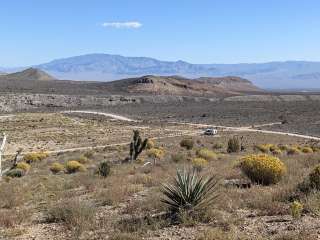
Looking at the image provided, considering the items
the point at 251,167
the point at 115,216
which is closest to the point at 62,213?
the point at 115,216

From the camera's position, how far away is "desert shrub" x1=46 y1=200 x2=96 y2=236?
9.95 metres

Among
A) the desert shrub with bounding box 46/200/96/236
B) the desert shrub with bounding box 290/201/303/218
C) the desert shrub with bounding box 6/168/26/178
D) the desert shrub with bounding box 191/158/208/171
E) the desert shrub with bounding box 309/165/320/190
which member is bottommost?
the desert shrub with bounding box 6/168/26/178

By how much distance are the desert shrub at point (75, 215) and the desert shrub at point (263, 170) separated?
15.2 ft

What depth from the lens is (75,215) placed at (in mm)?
10430

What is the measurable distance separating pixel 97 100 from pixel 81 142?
7867 cm

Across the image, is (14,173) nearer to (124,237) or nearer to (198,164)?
(198,164)

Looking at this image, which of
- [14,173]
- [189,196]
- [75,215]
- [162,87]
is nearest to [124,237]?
[75,215]

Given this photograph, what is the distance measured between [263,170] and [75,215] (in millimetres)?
5246

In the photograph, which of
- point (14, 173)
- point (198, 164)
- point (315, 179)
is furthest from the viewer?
point (14, 173)

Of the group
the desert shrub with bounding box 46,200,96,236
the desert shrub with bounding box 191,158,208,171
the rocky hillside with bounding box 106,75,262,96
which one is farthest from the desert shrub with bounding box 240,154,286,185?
the rocky hillside with bounding box 106,75,262,96

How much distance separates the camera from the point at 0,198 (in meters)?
13.4

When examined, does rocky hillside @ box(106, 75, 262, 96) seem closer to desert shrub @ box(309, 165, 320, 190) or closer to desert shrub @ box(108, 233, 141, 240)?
desert shrub @ box(309, 165, 320, 190)

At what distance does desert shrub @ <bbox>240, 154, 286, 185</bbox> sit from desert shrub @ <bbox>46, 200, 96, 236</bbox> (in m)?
4.63

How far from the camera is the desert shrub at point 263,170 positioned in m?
13.4
